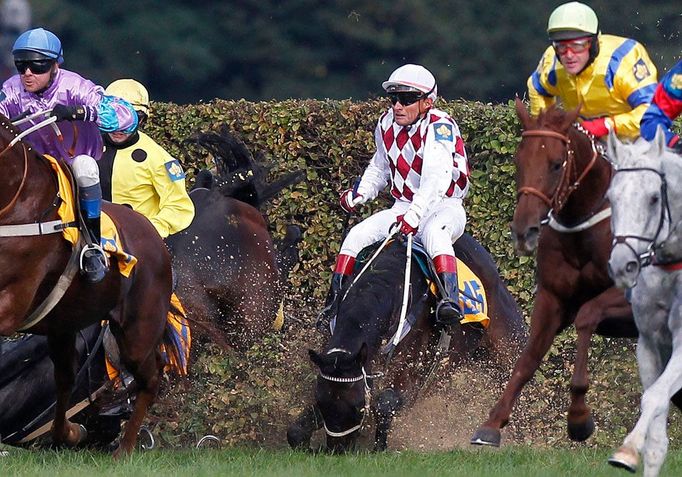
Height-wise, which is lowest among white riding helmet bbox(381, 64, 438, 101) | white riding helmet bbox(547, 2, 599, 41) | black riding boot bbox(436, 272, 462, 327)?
black riding boot bbox(436, 272, 462, 327)

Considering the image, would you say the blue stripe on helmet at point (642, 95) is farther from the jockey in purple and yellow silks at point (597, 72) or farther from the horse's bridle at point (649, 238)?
the horse's bridle at point (649, 238)

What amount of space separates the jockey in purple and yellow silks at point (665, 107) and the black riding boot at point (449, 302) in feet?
6.83

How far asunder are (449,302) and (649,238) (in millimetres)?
2781

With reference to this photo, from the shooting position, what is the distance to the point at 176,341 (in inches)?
386

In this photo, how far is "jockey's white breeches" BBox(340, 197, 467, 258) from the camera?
9.58m

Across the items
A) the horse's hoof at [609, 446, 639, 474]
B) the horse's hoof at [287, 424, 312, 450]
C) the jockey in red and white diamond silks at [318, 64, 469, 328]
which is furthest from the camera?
the jockey in red and white diamond silks at [318, 64, 469, 328]

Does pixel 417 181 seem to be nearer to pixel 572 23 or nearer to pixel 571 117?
pixel 572 23

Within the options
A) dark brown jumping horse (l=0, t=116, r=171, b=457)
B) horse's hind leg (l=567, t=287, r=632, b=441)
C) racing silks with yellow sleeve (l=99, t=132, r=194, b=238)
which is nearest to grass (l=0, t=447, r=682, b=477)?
horse's hind leg (l=567, t=287, r=632, b=441)

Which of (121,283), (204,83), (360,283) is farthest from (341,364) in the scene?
(204,83)

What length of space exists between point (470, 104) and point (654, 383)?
4.23 meters

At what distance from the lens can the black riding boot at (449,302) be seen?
9391mm

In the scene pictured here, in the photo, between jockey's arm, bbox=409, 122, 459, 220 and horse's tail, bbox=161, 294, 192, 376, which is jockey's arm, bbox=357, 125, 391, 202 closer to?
jockey's arm, bbox=409, 122, 459, 220

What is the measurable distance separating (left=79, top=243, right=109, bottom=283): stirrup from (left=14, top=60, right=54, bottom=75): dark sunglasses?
99 centimetres

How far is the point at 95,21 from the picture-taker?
2498 centimetres
